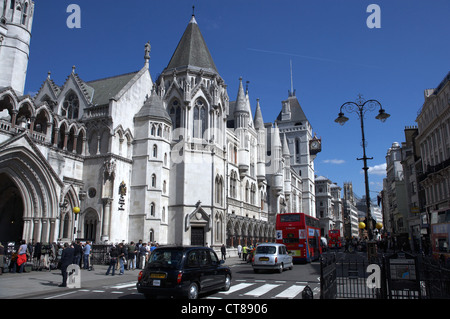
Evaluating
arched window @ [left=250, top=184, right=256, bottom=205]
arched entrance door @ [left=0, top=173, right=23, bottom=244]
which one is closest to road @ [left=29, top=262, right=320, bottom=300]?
arched entrance door @ [left=0, top=173, right=23, bottom=244]

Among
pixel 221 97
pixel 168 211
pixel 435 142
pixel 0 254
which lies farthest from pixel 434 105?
pixel 0 254

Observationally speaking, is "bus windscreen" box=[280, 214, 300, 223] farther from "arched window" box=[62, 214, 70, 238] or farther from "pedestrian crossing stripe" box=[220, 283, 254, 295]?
"arched window" box=[62, 214, 70, 238]

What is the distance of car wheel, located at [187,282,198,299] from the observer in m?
10.5

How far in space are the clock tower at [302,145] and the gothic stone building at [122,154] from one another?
4022cm

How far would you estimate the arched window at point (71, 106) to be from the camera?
112 ft

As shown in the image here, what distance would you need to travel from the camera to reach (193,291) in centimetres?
1074

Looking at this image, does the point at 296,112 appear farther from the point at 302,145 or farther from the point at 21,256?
the point at 21,256

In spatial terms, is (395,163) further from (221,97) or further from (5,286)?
(5,286)

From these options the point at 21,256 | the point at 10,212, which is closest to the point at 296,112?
the point at 10,212

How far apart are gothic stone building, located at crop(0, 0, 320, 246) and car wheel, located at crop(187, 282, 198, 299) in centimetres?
1774

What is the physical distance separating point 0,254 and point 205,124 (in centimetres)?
2404

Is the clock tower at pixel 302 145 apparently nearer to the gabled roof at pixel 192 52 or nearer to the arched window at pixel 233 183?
the arched window at pixel 233 183
